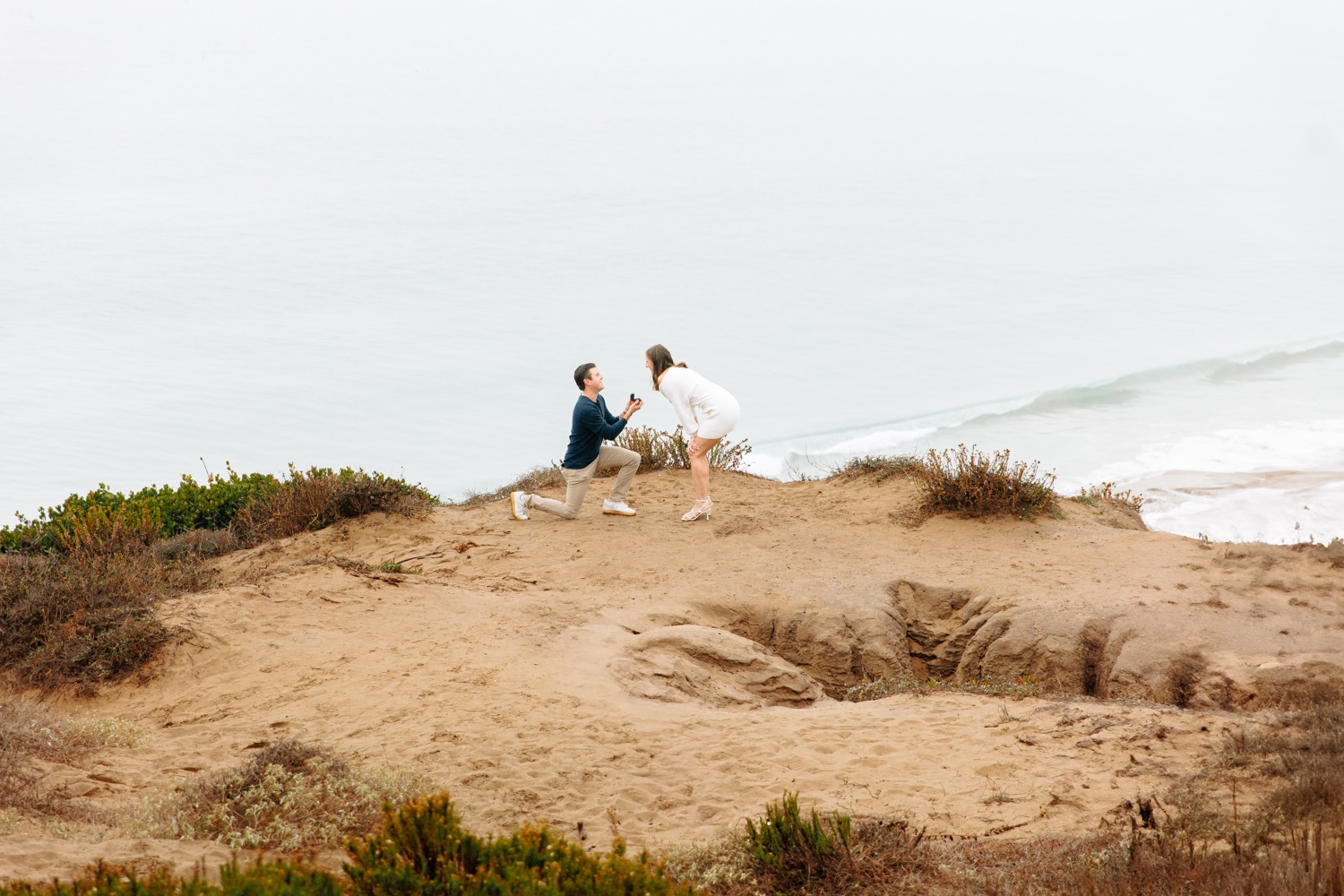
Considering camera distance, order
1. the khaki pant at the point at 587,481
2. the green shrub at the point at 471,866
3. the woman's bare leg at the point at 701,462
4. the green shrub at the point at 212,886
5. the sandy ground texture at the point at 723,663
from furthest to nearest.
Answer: the khaki pant at the point at 587,481 < the woman's bare leg at the point at 701,462 < the sandy ground texture at the point at 723,663 < the green shrub at the point at 471,866 < the green shrub at the point at 212,886

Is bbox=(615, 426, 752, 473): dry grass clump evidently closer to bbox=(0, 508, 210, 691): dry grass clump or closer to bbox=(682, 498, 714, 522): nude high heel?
bbox=(682, 498, 714, 522): nude high heel

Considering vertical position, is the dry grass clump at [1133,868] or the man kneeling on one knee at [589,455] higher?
the man kneeling on one knee at [589,455]

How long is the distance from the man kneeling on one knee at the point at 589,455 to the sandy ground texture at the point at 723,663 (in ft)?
0.72

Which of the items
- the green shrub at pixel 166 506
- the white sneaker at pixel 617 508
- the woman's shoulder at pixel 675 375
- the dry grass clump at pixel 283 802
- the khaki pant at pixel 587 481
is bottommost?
the dry grass clump at pixel 283 802

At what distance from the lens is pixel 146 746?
6.83m

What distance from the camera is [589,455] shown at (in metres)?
12.1

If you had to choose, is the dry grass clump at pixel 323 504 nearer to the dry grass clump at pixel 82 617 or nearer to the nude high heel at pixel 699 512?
the dry grass clump at pixel 82 617

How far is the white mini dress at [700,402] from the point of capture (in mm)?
11680

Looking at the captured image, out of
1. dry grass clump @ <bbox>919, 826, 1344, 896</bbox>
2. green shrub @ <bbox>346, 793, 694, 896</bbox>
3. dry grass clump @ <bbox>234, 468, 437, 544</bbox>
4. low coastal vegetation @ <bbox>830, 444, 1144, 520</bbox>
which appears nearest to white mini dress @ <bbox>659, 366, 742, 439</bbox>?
low coastal vegetation @ <bbox>830, 444, 1144, 520</bbox>

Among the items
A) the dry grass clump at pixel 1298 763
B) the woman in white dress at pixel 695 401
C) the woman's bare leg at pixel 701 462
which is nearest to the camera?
the dry grass clump at pixel 1298 763

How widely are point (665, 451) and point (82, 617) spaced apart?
7.80 meters

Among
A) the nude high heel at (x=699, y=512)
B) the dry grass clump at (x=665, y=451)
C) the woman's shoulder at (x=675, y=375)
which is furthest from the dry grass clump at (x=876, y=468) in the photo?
the woman's shoulder at (x=675, y=375)

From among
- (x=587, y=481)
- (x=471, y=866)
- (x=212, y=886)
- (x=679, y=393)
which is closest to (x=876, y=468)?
(x=679, y=393)

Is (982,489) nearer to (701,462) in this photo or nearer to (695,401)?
(701,462)
